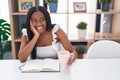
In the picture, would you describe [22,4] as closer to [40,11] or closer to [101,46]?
[40,11]

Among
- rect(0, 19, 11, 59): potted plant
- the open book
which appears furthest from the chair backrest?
rect(0, 19, 11, 59): potted plant

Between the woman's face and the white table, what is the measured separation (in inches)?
15.0

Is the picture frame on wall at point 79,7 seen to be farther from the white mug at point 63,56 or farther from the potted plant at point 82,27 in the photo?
the white mug at point 63,56

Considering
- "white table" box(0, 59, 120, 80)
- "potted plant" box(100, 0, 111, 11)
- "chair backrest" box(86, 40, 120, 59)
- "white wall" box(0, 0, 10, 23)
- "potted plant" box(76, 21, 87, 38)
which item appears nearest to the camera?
"white table" box(0, 59, 120, 80)

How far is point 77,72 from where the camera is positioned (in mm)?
1369

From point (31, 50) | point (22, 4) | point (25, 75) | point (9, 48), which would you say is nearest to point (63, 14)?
point (22, 4)

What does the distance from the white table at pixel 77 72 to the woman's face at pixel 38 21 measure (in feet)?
1.25

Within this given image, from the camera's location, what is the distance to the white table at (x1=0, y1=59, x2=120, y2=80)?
4.21ft

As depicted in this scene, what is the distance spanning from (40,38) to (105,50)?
0.64 m

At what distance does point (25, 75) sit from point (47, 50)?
1.62 feet

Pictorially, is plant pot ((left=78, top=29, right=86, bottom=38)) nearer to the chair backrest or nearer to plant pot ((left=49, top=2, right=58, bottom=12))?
plant pot ((left=49, top=2, right=58, bottom=12))

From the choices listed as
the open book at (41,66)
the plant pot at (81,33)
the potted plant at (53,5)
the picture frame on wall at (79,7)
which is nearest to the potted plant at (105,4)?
the picture frame on wall at (79,7)

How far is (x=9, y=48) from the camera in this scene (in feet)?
9.51

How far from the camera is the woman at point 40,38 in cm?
167
